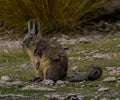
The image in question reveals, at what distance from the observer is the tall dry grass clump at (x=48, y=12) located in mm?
14047

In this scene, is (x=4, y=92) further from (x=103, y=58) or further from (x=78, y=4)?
(x=78, y=4)

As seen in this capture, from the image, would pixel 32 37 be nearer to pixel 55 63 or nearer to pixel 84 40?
pixel 55 63

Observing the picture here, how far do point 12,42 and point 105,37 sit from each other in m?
2.17

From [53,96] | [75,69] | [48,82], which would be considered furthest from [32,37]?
[53,96]

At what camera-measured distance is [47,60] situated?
8031 mm

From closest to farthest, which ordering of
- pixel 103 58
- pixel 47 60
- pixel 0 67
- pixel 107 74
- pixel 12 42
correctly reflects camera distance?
1. pixel 47 60
2. pixel 107 74
3. pixel 0 67
4. pixel 103 58
5. pixel 12 42

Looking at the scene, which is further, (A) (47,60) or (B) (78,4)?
(B) (78,4)

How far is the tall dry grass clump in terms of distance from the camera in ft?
46.1

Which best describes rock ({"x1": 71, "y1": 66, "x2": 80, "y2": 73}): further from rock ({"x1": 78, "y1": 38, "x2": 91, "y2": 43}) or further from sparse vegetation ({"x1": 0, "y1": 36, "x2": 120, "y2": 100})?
rock ({"x1": 78, "y1": 38, "x2": 91, "y2": 43})

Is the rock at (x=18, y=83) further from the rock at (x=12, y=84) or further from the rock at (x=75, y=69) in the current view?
the rock at (x=75, y=69)

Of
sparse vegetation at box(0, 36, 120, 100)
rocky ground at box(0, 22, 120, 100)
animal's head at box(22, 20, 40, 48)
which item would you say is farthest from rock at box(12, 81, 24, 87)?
animal's head at box(22, 20, 40, 48)

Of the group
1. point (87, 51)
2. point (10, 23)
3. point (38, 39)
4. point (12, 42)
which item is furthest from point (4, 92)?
point (10, 23)

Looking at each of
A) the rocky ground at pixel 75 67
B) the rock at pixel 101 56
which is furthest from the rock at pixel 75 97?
the rock at pixel 101 56

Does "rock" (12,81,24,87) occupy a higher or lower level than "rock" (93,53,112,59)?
lower
